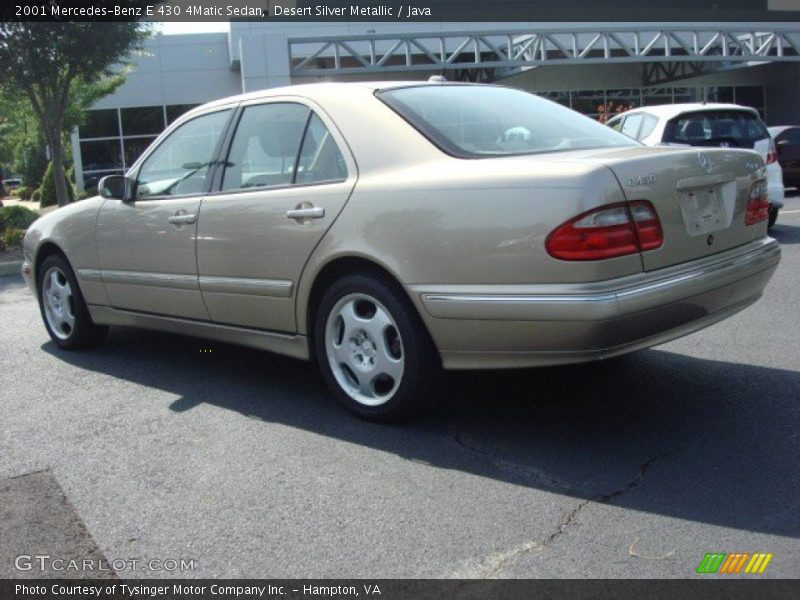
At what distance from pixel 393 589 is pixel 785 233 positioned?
926 cm

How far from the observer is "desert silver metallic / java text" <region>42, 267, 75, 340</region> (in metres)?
6.36

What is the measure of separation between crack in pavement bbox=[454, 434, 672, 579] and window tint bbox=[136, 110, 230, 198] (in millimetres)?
2492

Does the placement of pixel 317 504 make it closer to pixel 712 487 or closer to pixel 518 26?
pixel 712 487

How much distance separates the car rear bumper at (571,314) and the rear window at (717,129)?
21.6 feet

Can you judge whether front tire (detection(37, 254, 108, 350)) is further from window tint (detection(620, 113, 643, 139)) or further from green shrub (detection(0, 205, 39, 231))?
green shrub (detection(0, 205, 39, 231))

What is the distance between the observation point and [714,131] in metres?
10.5

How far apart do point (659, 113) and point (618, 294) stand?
7751 millimetres

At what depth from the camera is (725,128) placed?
10.6m

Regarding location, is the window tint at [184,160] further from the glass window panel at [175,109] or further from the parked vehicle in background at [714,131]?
the glass window panel at [175,109]

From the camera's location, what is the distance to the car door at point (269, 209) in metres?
4.50

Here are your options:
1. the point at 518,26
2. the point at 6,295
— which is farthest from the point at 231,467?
the point at 518,26

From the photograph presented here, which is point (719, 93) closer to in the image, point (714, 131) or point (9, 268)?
point (714, 131)

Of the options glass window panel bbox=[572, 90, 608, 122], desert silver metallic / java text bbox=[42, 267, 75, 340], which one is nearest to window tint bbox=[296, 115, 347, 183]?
desert silver metallic / java text bbox=[42, 267, 75, 340]

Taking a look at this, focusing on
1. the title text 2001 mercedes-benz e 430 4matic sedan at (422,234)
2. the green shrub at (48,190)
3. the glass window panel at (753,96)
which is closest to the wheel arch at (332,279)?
the title text 2001 mercedes-benz e 430 4matic sedan at (422,234)
